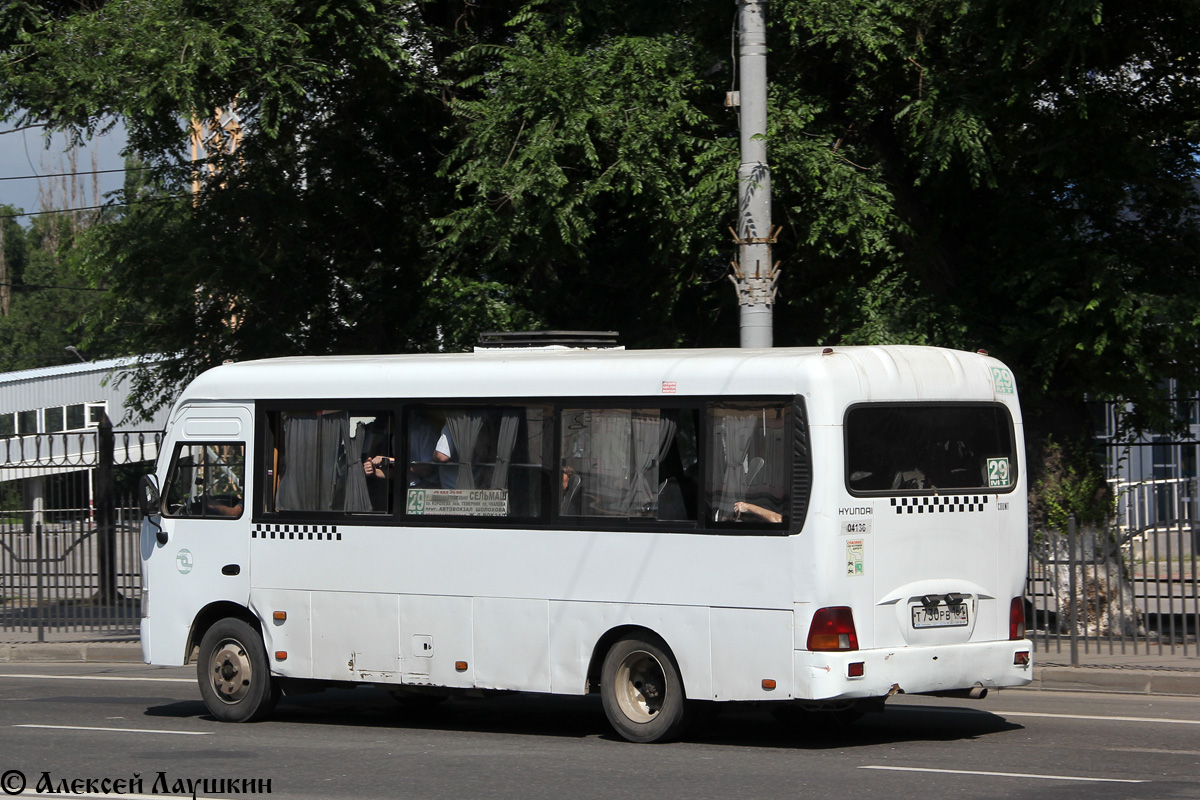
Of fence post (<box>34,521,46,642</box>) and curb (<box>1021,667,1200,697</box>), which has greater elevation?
fence post (<box>34,521,46,642</box>)

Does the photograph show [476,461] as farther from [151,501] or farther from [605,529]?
[151,501]

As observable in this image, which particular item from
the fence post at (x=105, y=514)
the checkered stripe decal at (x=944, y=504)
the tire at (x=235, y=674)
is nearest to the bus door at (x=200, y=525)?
the tire at (x=235, y=674)

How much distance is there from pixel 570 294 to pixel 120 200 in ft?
19.7

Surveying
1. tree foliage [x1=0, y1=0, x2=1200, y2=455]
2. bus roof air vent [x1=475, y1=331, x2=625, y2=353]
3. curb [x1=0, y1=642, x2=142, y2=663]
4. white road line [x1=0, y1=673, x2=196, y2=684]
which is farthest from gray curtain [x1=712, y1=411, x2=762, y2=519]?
curb [x1=0, y1=642, x2=142, y2=663]

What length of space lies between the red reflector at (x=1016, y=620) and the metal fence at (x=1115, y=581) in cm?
393

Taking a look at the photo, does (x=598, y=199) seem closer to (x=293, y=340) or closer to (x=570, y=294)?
(x=570, y=294)

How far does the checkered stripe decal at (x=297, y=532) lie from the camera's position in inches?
452

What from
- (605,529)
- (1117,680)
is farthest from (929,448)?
(1117,680)

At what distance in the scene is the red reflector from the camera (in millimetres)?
10281

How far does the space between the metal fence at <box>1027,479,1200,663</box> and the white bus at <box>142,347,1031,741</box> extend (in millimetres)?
4082

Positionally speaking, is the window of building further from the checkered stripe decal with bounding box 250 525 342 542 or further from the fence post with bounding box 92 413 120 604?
the fence post with bounding box 92 413 120 604

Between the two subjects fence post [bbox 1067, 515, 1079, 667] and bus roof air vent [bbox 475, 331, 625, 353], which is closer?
bus roof air vent [bbox 475, 331, 625, 353]

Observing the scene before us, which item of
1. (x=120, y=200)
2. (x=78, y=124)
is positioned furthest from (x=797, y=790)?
(x=120, y=200)

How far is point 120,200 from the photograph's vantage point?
19.4 meters
